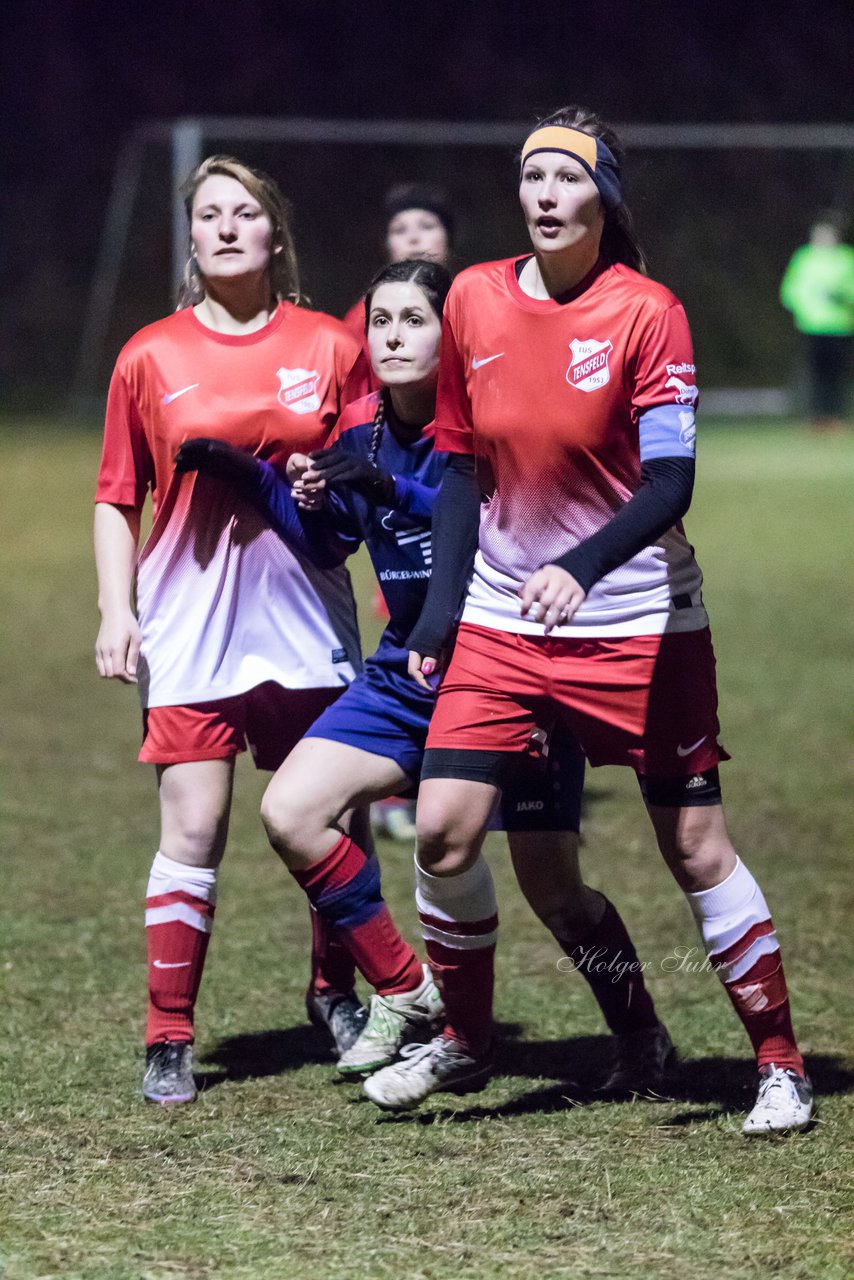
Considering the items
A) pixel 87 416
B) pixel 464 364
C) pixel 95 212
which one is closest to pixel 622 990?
pixel 464 364

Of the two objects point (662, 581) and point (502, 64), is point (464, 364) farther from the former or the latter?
point (502, 64)

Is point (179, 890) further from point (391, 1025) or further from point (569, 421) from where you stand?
point (569, 421)

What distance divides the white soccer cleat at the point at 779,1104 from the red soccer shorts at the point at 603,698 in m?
0.67

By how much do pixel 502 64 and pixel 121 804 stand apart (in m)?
23.8

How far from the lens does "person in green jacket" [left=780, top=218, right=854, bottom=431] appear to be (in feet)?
66.6

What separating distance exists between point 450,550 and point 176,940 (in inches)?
44.4

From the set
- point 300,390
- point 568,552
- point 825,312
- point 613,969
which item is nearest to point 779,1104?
point 613,969

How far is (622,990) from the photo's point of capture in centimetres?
418

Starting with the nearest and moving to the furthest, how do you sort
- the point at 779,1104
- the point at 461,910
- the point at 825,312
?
the point at 779,1104
the point at 461,910
the point at 825,312

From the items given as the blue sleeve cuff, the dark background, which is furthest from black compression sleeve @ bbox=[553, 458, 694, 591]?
the dark background

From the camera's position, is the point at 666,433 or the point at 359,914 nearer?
the point at 666,433

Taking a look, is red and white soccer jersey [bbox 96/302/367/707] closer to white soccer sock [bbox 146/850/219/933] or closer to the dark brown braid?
the dark brown braid

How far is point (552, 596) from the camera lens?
334 centimetres

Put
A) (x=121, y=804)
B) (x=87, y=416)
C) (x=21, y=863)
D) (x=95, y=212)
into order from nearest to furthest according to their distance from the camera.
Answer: (x=21, y=863)
(x=121, y=804)
(x=87, y=416)
(x=95, y=212)
